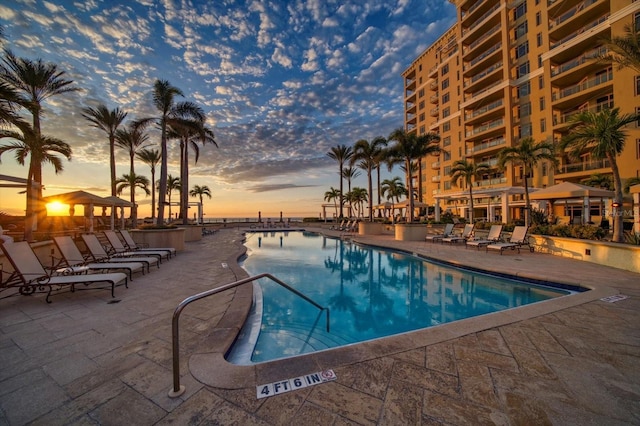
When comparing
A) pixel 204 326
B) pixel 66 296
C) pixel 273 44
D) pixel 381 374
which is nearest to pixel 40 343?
pixel 204 326

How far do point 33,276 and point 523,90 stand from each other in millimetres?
36464

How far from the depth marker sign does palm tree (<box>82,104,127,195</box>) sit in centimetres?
1985

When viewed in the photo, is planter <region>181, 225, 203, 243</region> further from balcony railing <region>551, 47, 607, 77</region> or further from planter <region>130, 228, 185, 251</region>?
balcony railing <region>551, 47, 607, 77</region>

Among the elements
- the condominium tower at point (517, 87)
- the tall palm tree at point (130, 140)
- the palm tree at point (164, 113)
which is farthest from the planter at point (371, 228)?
the tall palm tree at point (130, 140)

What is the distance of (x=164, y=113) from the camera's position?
13.0m

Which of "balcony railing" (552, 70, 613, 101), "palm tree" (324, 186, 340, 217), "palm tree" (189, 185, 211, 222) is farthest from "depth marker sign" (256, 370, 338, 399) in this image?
"palm tree" (324, 186, 340, 217)

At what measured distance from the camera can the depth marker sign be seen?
6.97ft

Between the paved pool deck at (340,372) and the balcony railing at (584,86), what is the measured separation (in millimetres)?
25243

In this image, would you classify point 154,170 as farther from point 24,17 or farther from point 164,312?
point 164,312

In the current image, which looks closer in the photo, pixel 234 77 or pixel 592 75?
pixel 234 77

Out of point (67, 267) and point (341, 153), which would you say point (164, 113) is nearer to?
point (67, 267)

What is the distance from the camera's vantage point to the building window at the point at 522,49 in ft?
82.0

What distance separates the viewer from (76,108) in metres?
14.1

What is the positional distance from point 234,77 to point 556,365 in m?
16.6
